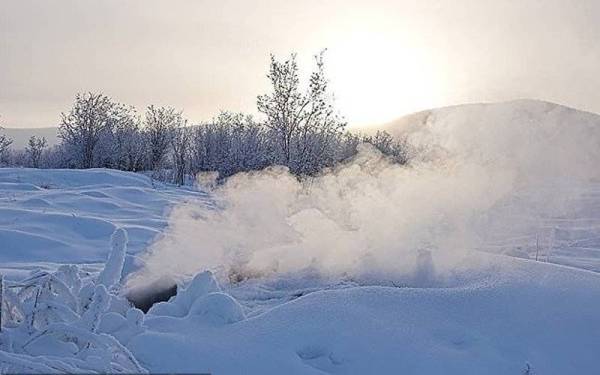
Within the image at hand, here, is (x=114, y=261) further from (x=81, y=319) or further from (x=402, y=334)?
(x=402, y=334)

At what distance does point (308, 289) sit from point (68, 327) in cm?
224

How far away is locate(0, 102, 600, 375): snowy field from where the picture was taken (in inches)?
98.0

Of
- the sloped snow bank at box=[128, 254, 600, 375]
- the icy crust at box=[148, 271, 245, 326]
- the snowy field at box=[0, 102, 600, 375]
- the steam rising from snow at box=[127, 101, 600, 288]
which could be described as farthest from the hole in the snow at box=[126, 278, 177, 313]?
the sloped snow bank at box=[128, 254, 600, 375]

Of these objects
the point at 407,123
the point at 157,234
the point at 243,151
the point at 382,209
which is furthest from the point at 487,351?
the point at 407,123

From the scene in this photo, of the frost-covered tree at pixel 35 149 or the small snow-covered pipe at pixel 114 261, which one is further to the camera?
the frost-covered tree at pixel 35 149

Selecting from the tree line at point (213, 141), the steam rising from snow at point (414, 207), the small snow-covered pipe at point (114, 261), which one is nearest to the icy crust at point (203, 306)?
the small snow-covered pipe at point (114, 261)

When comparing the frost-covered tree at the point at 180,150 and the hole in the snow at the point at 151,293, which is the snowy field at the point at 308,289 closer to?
the hole in the snow at the point at 151,293

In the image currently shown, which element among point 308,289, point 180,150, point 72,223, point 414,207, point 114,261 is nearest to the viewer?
point 114,261

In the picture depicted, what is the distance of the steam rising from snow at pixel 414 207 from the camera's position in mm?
4836

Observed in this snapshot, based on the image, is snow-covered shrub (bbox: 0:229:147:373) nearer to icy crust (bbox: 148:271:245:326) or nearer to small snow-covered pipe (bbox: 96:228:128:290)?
small snow-covered pipe (bbox: 96:228:128:290)

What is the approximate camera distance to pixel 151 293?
3861 millimetres

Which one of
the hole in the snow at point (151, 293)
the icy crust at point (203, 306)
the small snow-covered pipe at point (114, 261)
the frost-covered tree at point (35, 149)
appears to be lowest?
the hole in the snow at point (151, 293)

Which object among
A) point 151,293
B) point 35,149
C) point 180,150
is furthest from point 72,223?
point 35,149

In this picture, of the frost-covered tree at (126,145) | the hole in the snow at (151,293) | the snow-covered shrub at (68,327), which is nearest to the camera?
the snow-covered shrub at (68,327)
